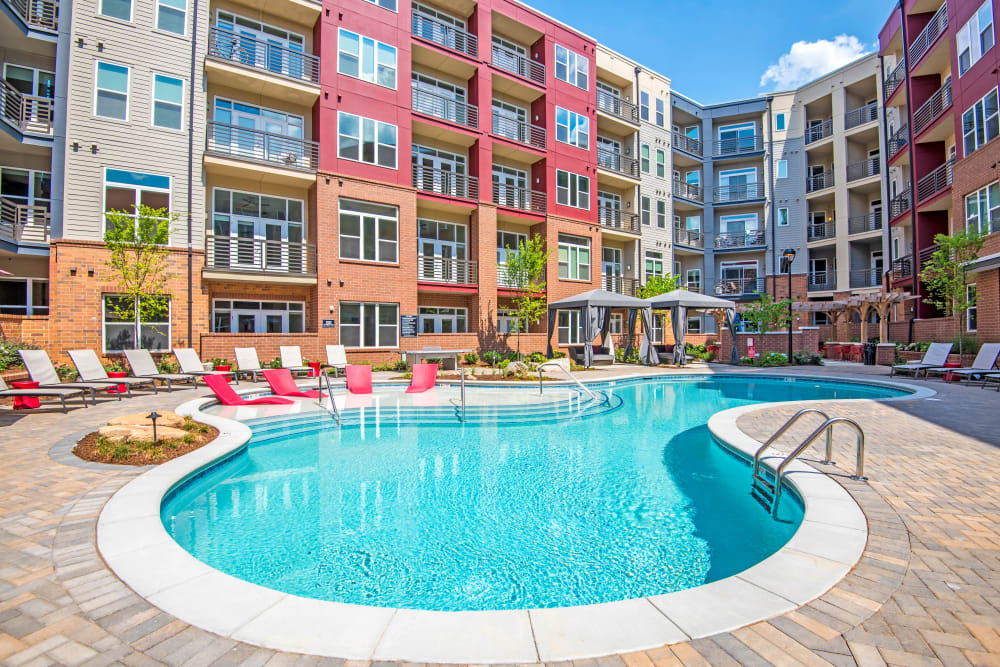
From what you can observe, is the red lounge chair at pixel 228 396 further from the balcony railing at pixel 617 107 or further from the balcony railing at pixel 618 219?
the balcony railing at pixel 617 107

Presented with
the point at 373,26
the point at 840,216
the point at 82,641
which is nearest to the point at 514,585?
the point at 82,641

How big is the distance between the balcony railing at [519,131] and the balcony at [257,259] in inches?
413

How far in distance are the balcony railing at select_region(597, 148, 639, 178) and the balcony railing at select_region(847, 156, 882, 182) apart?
43.2 feet

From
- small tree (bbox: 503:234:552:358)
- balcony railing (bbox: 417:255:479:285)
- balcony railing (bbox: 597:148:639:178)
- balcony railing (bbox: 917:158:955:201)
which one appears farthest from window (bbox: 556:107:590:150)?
balcony railing (bbox: 917:158:955:201)

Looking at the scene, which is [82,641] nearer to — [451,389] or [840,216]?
[451,389]

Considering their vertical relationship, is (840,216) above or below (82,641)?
above

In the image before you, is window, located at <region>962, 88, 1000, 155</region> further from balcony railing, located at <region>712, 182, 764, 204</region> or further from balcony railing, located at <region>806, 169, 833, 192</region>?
balcony railing, located at <region>712, 182, 764, 204</region>

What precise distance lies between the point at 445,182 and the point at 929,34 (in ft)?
68.4

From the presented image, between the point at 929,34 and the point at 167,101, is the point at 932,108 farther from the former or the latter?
the point at 167,101

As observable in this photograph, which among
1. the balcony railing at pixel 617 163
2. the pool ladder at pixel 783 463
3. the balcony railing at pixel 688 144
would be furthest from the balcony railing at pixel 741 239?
the pool ladder at pixel 783 463

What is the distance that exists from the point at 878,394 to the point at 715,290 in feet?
62.2

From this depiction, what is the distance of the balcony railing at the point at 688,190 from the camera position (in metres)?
28.8

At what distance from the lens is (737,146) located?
3048 cm

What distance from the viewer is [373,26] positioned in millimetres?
17234
